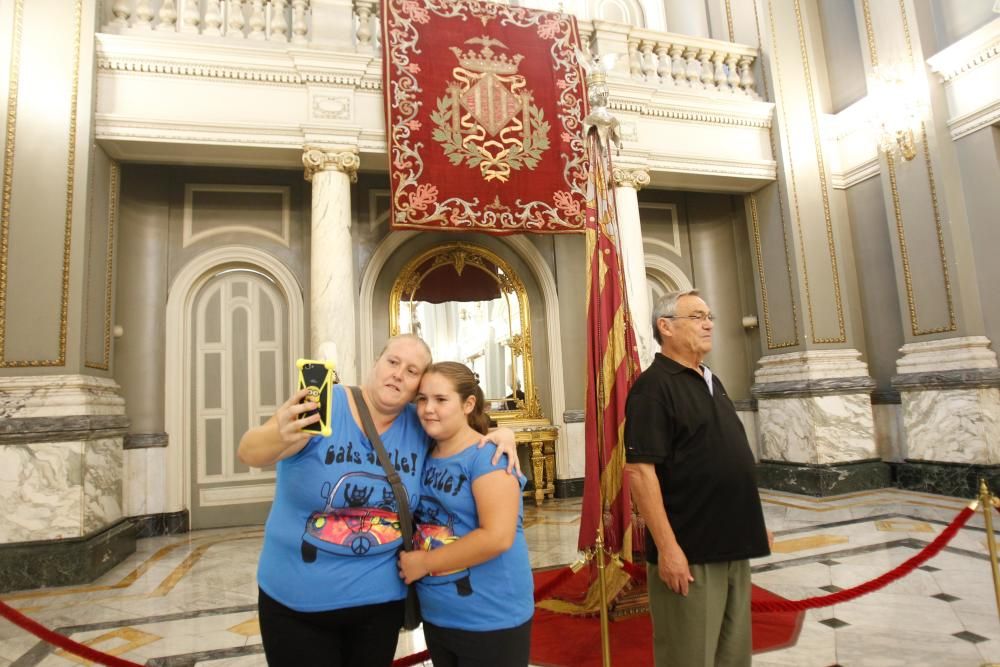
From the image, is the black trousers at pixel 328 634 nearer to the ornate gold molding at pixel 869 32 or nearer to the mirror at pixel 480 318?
the mirror at pixel 480 318

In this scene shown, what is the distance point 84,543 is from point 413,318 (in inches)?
138

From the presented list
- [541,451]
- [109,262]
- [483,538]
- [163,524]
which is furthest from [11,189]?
[541,451]

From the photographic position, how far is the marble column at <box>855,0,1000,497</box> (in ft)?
18.3

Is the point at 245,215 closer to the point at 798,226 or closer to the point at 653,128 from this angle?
the point at 653,128

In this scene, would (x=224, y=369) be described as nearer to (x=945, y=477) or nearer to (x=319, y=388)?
(x=319, y=388)

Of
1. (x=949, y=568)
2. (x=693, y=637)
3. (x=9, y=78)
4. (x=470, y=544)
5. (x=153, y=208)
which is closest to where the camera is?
(x=470, y=544)

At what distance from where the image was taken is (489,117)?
225 inches

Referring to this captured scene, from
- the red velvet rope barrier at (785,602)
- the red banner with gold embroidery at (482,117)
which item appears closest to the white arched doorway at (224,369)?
the red banner with gold embroidery at (482,117)

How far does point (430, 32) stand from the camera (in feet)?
18.6

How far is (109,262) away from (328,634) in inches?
194

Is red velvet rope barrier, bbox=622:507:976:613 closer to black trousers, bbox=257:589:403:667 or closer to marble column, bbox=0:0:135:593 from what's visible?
black trousers, bbox=257:589:403:667

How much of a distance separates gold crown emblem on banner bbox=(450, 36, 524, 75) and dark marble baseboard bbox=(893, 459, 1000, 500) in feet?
17.8

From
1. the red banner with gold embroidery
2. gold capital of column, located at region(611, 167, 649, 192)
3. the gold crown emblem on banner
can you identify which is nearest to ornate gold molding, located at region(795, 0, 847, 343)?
gold capital of column, located at region(611, 167, 649, 192)

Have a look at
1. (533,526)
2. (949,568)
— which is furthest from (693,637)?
(533,526)
